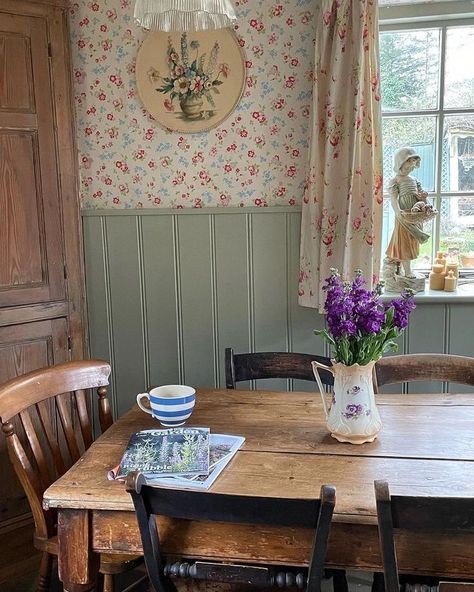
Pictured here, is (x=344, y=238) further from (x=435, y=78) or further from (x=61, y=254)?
(x=61, y=254)

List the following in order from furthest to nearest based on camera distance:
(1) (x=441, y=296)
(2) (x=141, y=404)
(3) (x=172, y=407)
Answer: (1) (x=441, y=296)
(2) (x=141, y=404)
(3) (x=172, y=407)

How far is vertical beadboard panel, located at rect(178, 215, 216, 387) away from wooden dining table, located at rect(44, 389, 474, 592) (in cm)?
110

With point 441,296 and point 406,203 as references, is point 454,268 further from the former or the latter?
point 406,203

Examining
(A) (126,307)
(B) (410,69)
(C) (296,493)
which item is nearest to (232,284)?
(A) (126,307)

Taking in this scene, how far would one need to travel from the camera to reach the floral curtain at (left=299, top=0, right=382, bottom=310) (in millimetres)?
2320

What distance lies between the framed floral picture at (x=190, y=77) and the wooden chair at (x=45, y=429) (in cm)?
120

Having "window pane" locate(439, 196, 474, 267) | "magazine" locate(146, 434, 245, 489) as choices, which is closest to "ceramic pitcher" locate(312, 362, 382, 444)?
"magazine" locate(146, 434, 245, 489)

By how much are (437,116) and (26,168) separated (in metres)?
1.72

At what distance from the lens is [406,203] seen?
2549mm

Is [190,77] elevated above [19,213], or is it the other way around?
[190,77]

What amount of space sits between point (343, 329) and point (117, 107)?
169 cm

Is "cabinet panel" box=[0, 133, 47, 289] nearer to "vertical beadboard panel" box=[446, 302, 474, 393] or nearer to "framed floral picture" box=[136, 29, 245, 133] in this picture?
"framed floral picture" box=[136, 29, 245, 133]

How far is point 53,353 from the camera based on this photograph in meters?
2.55

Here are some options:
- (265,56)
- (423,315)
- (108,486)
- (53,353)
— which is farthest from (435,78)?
(108,486)
